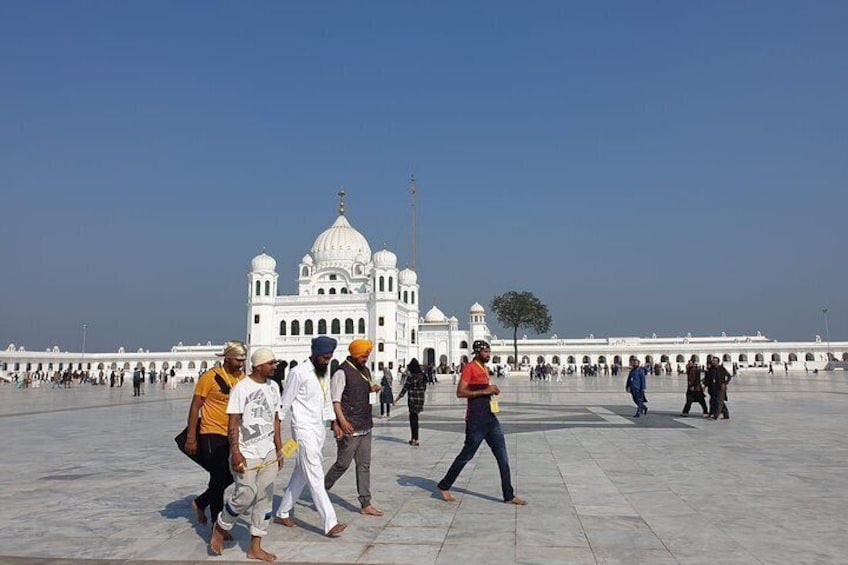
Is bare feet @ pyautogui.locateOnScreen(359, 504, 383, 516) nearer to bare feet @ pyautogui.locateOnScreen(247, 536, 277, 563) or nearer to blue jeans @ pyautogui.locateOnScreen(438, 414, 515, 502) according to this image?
blue jeans @ pyautogui.locateOnScreen(438, 414, 515, 502)

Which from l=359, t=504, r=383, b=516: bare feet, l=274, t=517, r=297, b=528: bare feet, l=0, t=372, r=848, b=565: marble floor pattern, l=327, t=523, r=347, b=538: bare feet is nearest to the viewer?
l=0, t=372, r=848, b=565: marble floor pattern

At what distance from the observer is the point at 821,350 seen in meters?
83.7

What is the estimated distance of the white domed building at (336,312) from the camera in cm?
6272

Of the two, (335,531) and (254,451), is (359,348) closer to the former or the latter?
(254,451)

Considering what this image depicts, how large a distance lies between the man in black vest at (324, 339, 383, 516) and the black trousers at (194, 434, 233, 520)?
3.14 ft

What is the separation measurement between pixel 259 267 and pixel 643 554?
65166mm

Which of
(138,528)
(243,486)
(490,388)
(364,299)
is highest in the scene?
(364,299)

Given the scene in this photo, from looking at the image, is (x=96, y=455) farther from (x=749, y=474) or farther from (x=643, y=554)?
(x=749, y=474)

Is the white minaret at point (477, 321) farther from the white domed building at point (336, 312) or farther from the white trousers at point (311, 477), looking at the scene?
the white trousers at point (311, 477)

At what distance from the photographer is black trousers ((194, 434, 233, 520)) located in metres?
5.08

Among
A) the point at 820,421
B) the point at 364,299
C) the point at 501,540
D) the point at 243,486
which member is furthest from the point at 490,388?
the point at 364,299

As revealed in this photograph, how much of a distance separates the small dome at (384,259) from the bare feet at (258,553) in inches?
2381

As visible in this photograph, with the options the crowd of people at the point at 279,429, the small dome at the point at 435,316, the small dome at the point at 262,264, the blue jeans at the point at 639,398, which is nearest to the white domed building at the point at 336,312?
the small dome at the point at 262,264

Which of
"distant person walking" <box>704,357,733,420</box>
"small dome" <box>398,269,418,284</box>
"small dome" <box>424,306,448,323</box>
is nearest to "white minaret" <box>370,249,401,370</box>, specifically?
"small dome" <box>398,269,418,284</box>
